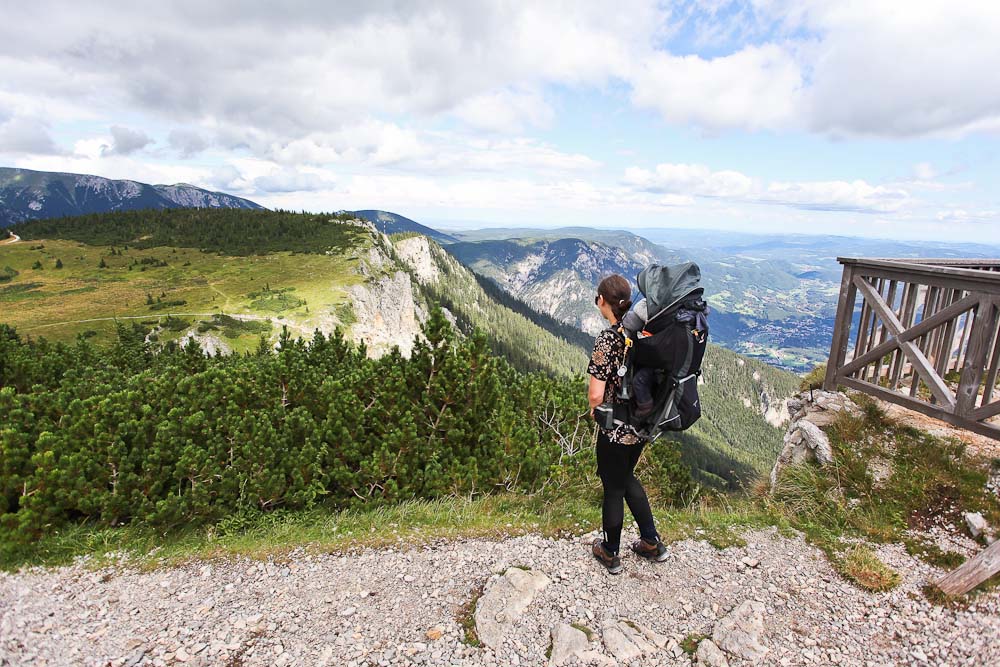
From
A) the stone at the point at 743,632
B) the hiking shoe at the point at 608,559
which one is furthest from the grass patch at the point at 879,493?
the hiking shoe at the point at 608,559

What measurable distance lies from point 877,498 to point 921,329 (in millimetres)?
2486

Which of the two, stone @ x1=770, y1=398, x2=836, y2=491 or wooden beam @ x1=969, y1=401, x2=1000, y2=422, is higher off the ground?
wooden beam @ x1=969, y1=401, x2=1000, y2=422

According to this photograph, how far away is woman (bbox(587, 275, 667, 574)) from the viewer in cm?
430

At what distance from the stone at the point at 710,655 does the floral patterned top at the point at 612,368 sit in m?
1.78

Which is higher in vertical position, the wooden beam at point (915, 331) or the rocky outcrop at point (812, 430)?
the wooden beam at point (915, 331)

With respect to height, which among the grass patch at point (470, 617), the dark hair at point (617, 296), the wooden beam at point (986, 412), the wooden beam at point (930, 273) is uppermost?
the wooden beam at point (930, 273)

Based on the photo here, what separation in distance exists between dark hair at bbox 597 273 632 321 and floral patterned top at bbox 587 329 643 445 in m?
0.23

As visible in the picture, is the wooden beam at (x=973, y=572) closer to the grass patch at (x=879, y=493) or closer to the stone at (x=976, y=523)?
the grass patch at (x=879, y=493)

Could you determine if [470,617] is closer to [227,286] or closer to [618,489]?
[618,489]

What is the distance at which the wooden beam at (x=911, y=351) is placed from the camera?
244 inches

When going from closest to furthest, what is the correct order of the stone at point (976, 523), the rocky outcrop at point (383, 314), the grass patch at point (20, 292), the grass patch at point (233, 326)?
the stone at point (976, 523), the grass patch at point (233, 326), the rocky outcrop at point (383, 314), the grass patch at point (20, 292)

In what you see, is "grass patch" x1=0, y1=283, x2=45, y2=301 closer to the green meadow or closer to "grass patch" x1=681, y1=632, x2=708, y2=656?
the green meadow

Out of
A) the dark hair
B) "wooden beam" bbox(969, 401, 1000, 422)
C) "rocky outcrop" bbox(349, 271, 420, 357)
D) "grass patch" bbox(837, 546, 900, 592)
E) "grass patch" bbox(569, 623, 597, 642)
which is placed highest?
the dark hair

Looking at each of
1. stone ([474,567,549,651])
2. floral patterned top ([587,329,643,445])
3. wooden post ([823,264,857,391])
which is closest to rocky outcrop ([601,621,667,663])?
stone ([474,567,549,651])
